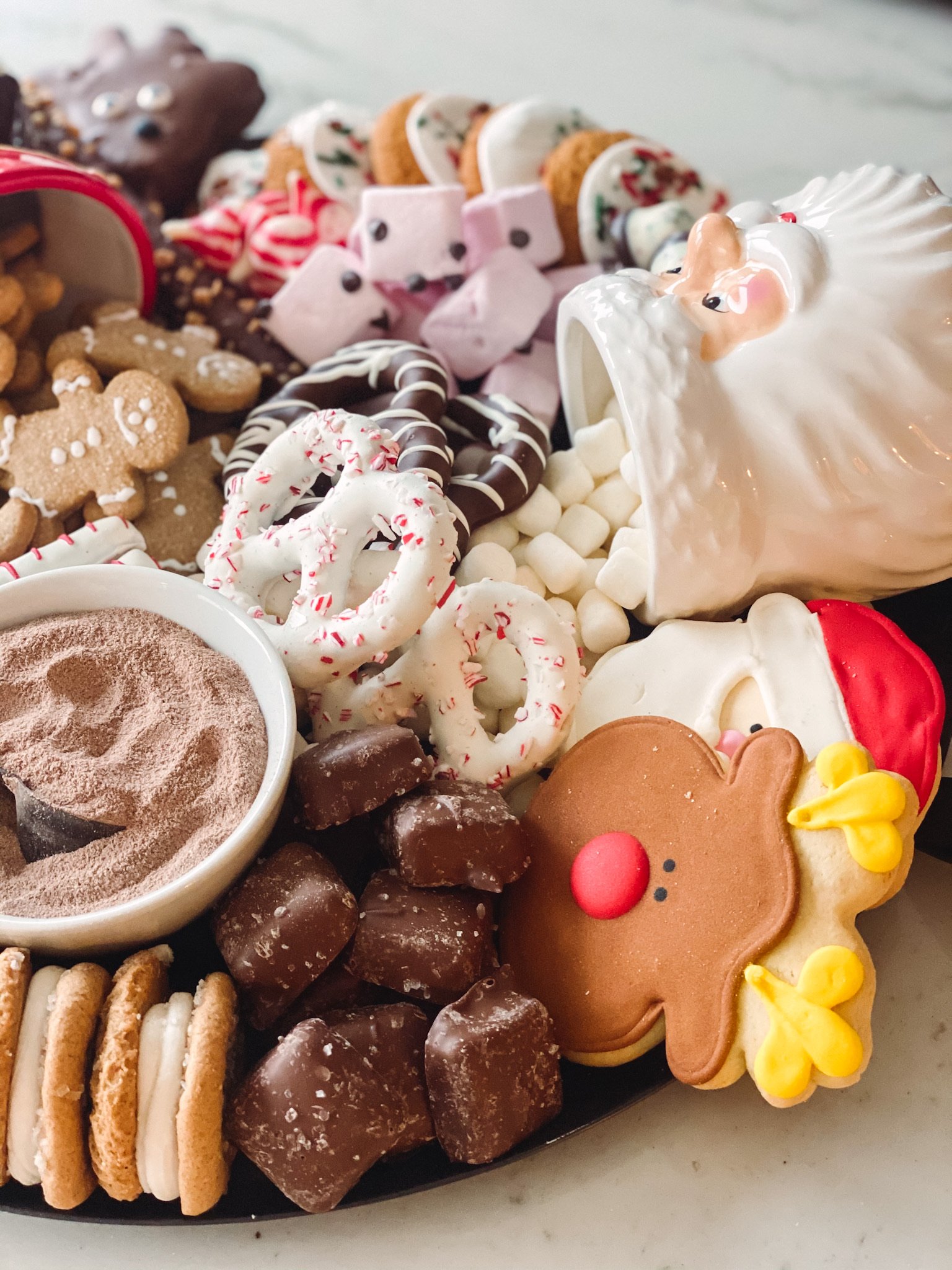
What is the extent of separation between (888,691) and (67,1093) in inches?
32.3

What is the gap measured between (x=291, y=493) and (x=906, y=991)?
2.78ft

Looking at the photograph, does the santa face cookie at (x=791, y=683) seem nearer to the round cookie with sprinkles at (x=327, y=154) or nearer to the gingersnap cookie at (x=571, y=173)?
the gingersnap cookie at (x=571, y=173)

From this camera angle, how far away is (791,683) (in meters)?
1.12

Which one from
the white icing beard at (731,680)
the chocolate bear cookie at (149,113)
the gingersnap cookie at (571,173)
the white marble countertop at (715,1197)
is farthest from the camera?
the chocolate bear cookie at (149,113)

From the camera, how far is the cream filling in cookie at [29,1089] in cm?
89

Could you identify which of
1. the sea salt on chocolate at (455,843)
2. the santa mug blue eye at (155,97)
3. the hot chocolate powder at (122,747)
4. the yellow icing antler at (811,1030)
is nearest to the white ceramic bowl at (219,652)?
the hot chocolate powder at (122,747)

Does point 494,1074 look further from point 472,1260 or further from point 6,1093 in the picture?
point 6,1093

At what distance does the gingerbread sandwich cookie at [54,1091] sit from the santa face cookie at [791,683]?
1.86 ft

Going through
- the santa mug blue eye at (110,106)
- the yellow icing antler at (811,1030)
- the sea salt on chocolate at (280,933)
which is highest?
the santa mug blue eye at (110,106)

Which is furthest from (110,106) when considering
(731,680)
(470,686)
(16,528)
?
(731,680)

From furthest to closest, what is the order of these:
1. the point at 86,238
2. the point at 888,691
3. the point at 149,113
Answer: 1. the point at 149,113
2. the point at 86,238
3. the point at 888,691

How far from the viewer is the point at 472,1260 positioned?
0.99 meters

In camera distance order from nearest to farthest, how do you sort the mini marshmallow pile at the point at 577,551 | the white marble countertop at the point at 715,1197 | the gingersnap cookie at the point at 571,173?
1. the white marble countertop at the point at 715,1197
2. the mini marshmallow pile at the point at 577,551
3. the gingersnap cookie at the point at 571,173

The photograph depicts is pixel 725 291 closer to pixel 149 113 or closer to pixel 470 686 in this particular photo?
pixel 470 686
